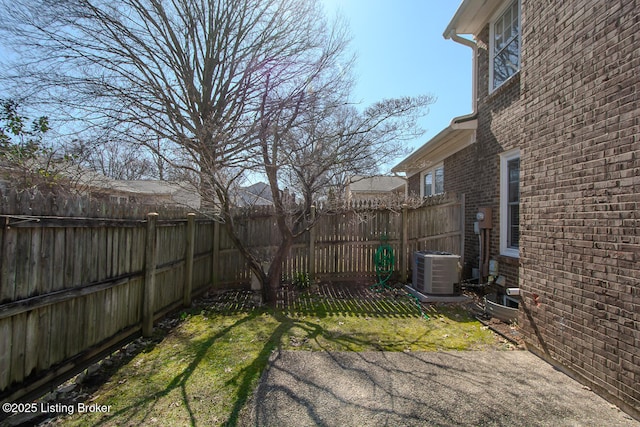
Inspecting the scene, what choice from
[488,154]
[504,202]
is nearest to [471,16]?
[488,154]

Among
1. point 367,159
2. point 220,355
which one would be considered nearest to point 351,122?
point 367,159

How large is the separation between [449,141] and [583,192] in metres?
5.50

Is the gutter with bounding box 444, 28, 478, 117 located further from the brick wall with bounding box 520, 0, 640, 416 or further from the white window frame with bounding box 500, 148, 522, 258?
the brick wall with bounding box 520, 0, 640, 416

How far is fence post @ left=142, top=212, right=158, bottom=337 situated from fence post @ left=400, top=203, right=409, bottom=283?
529cm

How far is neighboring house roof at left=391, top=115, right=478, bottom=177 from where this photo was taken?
24.4 feet

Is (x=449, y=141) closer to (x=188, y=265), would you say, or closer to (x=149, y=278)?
(x=188, y=265)

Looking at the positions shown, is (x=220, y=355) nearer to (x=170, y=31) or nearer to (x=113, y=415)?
(x=113, y=415)

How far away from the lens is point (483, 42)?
291 inches

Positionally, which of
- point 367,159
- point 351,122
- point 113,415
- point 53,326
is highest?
point 351,122

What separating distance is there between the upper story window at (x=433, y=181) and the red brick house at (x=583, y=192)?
5.75m

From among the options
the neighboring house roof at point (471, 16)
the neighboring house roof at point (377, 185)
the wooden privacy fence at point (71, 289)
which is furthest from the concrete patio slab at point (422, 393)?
the neighboring house roof at point (377, 185)

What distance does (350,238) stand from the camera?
7594 mm

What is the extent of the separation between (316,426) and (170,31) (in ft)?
35.6

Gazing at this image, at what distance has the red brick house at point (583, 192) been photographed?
277cm
